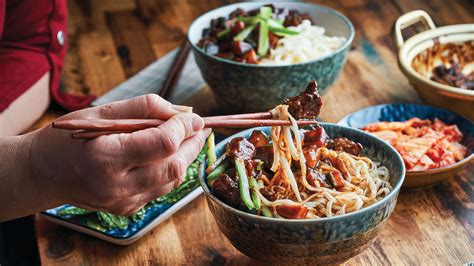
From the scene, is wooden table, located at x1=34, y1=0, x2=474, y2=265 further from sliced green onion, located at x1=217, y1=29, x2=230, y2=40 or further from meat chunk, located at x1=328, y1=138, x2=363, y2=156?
sliced green onion, located at x1=217, y1=29, x2=230, y2=40

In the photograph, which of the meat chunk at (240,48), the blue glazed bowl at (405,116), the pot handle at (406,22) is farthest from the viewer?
the pot handle at (406,22)

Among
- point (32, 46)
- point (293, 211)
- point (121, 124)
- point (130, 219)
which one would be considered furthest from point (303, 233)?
point (32, 46)

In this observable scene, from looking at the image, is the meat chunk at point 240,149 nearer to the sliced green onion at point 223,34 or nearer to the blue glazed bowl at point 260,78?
the blue glazed bowl at point 260,78

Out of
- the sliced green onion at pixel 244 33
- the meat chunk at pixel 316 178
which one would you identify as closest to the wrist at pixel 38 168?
the meat chunk at pixel 316 178

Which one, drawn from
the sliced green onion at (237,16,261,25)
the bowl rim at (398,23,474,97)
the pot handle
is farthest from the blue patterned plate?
the pot handle

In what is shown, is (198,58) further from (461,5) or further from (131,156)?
(461,5)

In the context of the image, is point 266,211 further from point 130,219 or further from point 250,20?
point 250,20

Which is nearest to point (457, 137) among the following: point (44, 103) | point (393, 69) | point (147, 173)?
point (393, 69)
